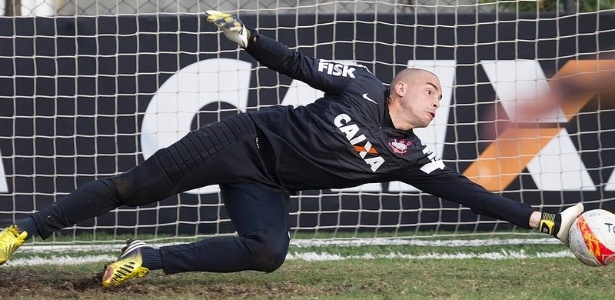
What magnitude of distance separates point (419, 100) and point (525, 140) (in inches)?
104

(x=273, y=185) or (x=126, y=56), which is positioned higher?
(x=126, y=56)

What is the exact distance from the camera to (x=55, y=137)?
25.0ft

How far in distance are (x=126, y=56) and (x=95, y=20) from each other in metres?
0.35

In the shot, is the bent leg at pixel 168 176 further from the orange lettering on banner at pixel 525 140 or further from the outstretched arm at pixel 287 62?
the orange lettering on banner at pixel 525 140

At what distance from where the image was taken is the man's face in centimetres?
521

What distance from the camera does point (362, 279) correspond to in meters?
5.73

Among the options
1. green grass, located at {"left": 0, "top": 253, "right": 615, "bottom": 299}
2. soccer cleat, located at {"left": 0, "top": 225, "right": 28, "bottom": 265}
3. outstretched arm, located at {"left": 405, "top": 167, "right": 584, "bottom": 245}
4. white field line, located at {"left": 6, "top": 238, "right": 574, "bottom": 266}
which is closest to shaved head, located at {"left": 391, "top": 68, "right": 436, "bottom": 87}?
outstretched arm, located at {"left": 405, "top": 167, "right": 584, "bottom": 245}

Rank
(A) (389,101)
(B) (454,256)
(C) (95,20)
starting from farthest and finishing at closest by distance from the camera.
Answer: (C) (95,20)
(B) (454,256)
(A) (389,101)

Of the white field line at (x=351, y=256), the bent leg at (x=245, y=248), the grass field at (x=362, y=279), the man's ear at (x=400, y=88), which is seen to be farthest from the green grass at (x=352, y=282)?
the man's ear at (x=400, y=88)

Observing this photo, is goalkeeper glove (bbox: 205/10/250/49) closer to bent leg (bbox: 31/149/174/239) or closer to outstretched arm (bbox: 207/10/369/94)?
outstretched arm (bbox: 207/10/369/94)

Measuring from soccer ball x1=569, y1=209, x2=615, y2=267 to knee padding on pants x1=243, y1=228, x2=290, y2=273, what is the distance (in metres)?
1.48

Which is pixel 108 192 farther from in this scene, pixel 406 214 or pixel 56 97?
pixel 406 214

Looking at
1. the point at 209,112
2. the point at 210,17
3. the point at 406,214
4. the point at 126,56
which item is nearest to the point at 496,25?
the point at 406,214

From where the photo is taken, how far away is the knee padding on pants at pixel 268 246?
5098 mm
